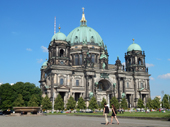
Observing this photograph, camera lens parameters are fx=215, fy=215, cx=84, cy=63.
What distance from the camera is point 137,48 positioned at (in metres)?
97.8

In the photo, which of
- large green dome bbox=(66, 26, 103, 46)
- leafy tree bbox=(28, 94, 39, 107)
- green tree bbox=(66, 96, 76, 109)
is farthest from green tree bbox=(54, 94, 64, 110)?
large green dome bbox=(66, 26, 103, 46)

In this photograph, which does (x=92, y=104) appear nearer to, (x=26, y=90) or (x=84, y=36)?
(x=26, y=90)

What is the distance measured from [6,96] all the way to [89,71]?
102 ft

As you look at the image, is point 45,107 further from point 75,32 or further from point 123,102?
point 75,32

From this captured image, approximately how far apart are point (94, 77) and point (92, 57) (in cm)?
1312

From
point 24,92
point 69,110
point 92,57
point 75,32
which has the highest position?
point 75,32

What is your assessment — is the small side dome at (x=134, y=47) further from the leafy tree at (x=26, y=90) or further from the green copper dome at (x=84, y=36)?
the leafy tree at (x=26, y=90)

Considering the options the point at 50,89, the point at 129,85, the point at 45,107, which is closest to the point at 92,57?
the point at 129,85

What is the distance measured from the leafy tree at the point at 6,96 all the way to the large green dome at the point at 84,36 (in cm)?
3751

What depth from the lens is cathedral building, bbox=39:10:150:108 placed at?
79125mm

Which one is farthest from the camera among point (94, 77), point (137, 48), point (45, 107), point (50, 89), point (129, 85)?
point (137, 48)

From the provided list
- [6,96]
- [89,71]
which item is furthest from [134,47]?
[6,96]

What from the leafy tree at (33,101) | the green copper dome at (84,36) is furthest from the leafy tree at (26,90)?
the green copper dome at (84,36)

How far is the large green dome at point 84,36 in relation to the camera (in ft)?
317
